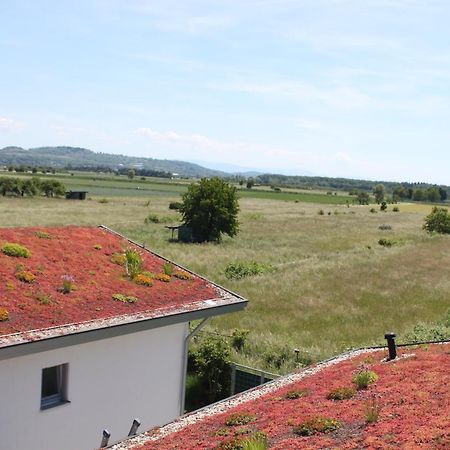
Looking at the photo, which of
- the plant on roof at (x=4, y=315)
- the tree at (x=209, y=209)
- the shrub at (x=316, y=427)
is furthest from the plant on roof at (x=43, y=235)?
the tree at (x=209, y=209)

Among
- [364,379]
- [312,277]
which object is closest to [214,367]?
[364,379]

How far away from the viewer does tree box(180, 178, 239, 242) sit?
54.2 meters

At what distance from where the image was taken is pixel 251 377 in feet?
53.8

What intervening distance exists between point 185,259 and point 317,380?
1201 inches

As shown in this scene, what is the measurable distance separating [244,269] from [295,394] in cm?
2759

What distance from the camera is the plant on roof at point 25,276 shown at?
12172 mm

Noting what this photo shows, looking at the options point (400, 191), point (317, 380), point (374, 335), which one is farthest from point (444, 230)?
point (400, 191)

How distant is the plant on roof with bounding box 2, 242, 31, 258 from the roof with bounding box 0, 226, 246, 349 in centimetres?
7

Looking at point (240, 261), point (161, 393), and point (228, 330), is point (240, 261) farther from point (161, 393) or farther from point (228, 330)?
point (161, 393)

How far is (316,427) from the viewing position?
845cm

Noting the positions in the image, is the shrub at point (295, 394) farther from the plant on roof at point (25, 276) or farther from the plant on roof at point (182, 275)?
the plant on roof at point (25, 276)

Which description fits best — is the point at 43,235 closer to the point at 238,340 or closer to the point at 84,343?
the point at 84,343

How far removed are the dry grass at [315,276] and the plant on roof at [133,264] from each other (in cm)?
577

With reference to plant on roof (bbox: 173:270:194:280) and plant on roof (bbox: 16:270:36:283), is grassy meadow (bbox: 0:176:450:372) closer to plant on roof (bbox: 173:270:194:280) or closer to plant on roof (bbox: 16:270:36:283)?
plant on roof (bbox: 173:270:194:280)
